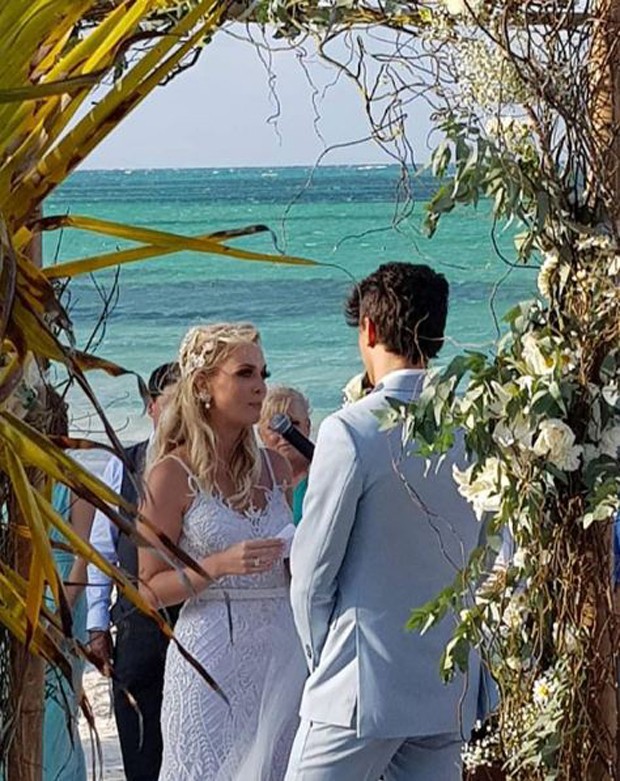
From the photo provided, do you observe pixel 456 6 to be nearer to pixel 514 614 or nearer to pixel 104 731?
pixel 514 614

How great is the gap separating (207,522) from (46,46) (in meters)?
2.32

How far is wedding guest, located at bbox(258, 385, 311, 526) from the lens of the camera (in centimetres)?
472

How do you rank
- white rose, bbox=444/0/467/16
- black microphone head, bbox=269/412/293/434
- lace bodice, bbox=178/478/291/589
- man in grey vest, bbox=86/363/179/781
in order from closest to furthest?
white rose, bbox=444/0/467/16 → lace bodice, bbox=178/478/291/589 → man in grey vest, bbox=86/363/179/781 → black microphone head, bbox=269/412/293/434

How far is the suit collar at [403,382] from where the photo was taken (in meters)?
3.45

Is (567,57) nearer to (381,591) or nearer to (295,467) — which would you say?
(381,591)

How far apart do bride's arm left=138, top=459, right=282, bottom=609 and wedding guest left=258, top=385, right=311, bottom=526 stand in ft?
2.13

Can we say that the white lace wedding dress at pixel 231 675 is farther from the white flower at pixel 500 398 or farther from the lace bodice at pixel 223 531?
the white flower at pixel 500 398

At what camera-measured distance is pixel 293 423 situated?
5059 mm

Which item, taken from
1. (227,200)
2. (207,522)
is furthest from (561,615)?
(227,200)

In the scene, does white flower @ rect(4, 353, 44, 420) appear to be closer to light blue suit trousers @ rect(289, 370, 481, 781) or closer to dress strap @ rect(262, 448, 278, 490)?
light blue suit trousers @ rect(289, 370, 481, 781)

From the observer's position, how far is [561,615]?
281cm

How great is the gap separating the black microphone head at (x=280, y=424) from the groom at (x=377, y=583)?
129 centimetres

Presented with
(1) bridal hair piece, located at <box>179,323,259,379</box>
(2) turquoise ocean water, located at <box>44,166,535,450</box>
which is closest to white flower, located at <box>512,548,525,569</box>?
(1) bridal hair piece, located at <box>179,323,259,379</box>

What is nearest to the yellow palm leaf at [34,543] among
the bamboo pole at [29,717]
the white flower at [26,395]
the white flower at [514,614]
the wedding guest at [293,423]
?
the white flower at [26,395]
